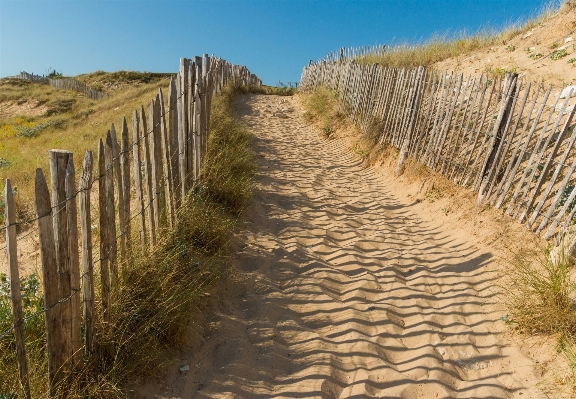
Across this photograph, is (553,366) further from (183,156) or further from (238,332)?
(183,156)

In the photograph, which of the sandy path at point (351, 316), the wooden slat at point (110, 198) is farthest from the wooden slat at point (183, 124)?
the wooden slat at point (110, 198)

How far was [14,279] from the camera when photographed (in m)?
1.75

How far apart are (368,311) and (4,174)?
22.7ft

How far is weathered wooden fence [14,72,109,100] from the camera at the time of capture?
100ft

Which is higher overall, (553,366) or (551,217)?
(551,217)

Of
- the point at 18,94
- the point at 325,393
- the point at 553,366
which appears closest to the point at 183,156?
the point at 325,393

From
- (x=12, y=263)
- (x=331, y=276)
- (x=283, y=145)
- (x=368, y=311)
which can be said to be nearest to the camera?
(x=12, y=263)

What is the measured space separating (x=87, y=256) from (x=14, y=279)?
480 millimetres

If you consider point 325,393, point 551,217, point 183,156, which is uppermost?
point 183,156

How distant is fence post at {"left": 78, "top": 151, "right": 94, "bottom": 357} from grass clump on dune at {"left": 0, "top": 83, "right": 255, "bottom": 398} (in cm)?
13

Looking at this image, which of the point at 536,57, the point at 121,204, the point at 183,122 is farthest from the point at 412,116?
the point at 121,204

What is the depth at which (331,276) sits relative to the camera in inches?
155

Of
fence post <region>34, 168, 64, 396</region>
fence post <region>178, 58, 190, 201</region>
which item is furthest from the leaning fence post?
fence post <region>178, 58, 190, 201</region>

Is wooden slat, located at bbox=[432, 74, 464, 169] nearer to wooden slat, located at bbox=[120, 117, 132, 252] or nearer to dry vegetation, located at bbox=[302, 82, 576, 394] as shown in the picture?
dry vegetation, located at bbox=[302, 82, 576, 394]
